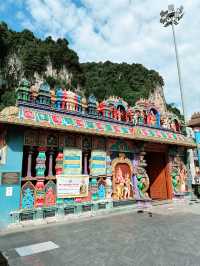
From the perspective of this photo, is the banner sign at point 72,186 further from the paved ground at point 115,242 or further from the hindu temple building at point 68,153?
the paved ground at point 115,242

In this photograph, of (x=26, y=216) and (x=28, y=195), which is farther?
(x=28, y=195)

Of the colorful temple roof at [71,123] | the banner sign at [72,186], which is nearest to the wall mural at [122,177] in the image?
the colorful temple roof at [71,123]

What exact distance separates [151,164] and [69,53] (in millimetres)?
48693

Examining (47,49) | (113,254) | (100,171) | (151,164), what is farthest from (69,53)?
(113,254)

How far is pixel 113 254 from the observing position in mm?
5270

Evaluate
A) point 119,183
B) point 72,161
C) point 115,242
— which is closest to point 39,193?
point 72,161

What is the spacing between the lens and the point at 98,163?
10.8 m

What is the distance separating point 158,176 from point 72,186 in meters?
7.82

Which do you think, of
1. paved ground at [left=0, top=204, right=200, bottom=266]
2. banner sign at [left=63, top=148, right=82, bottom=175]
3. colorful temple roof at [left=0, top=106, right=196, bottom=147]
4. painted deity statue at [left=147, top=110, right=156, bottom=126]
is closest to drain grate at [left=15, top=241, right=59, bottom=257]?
paved ground at [left=0, top=204, right=200, bottom=266]

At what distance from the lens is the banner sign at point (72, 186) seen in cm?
930

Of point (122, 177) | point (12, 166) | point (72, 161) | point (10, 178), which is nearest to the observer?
point (10, 178)

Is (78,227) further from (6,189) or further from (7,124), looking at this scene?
(7,124)

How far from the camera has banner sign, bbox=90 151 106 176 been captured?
415 inches

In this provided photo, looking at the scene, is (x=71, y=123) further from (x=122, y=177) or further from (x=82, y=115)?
(x=122, y=177)
